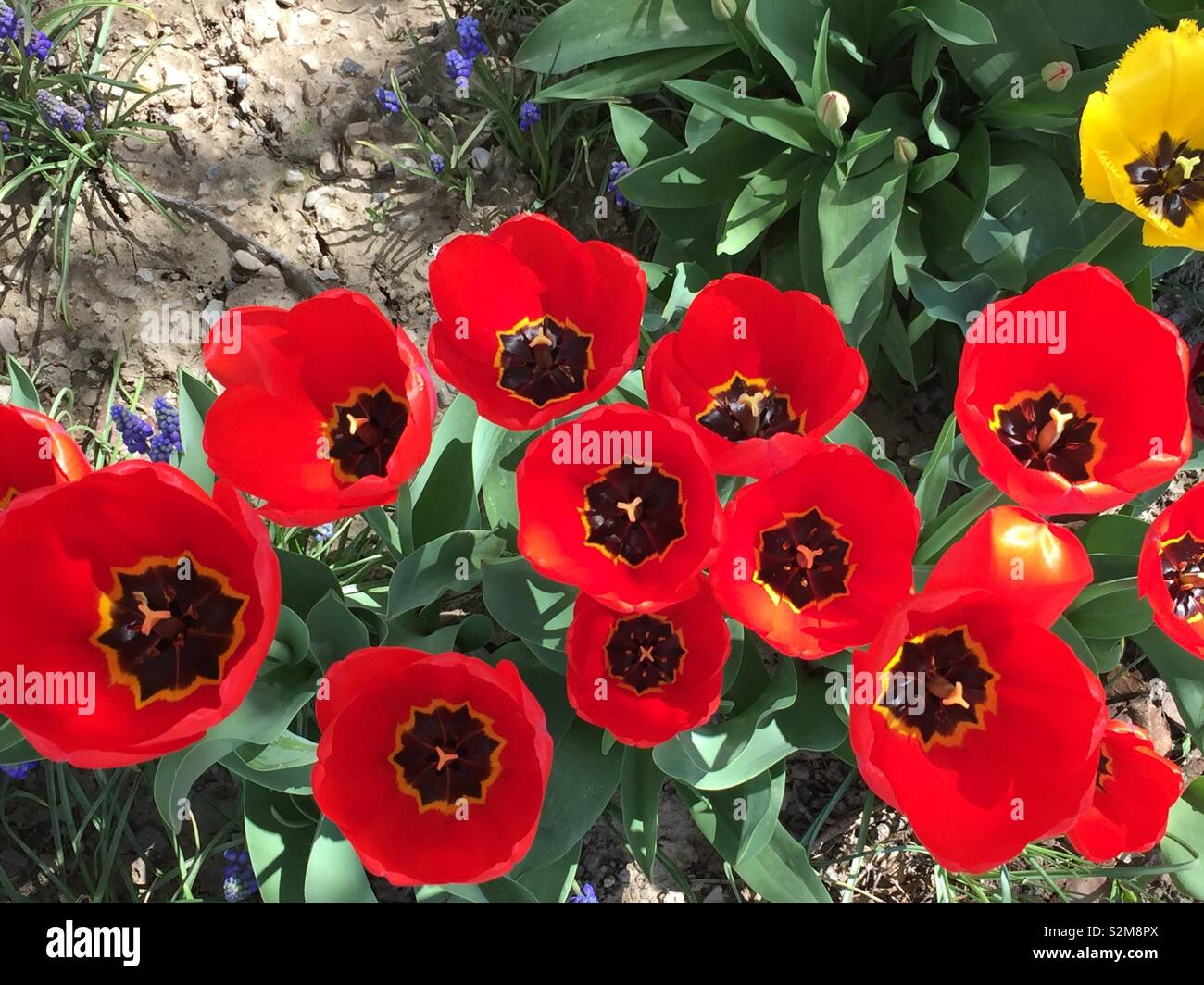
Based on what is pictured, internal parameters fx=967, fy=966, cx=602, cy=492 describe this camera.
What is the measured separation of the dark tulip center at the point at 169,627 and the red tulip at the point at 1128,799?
156 cm

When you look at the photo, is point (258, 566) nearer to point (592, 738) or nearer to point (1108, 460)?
point (592, 738)

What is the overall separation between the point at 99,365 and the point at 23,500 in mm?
1673

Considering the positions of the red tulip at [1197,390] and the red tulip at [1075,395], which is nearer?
the red tulip at [1075,395]

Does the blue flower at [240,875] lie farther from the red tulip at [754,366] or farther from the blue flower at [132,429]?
the red tulip at [754,366]

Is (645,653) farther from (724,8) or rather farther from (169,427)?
(724,8)

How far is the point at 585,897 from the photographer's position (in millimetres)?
2420

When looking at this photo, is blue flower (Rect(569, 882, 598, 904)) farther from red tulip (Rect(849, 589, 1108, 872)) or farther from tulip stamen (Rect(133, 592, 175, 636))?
tulip stamen (Rect(133, 592, 175, 636))

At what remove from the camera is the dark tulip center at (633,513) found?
1636 millimetres

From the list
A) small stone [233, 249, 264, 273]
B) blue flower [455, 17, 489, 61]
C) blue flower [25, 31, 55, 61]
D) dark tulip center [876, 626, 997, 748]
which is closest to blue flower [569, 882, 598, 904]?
dark tulip center [876, 626, 997, 748]

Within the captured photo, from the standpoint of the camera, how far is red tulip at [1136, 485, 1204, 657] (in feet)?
4.86

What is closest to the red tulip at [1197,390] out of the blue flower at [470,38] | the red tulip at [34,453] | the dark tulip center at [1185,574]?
the dark tulip center at [1185,574]

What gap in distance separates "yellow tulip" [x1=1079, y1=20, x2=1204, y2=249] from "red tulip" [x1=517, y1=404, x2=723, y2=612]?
858mm

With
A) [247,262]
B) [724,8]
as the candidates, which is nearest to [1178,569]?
[724,8]
